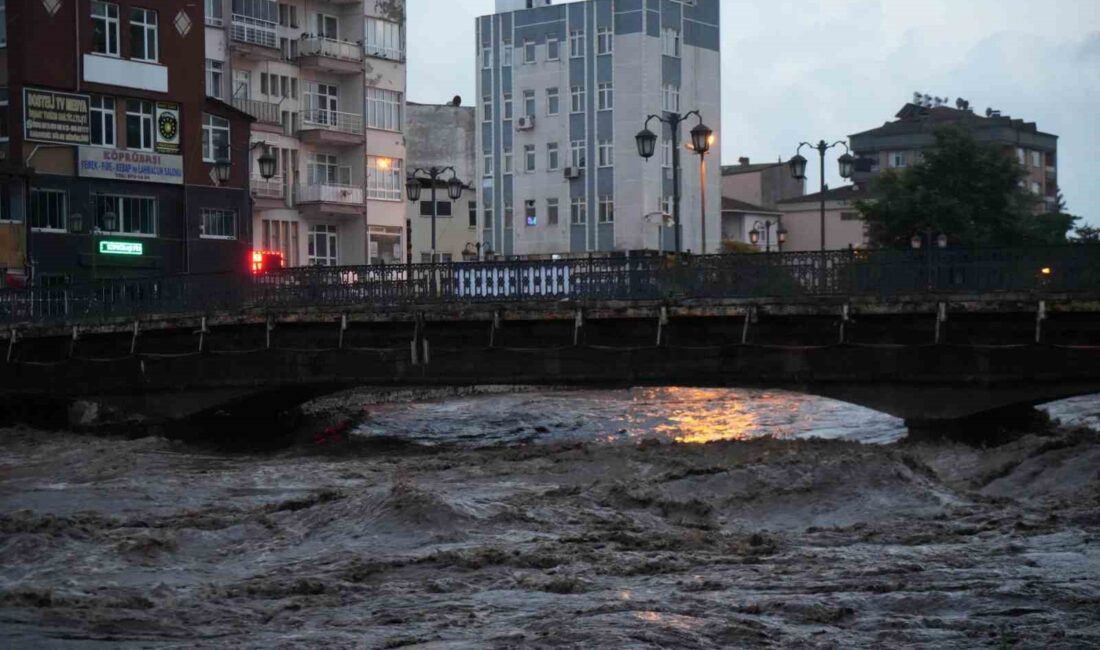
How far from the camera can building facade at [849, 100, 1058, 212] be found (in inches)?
4414

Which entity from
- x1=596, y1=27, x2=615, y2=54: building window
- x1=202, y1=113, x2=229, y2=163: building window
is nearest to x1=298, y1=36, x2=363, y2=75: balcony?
x1=202, y1=113, x2=229, y2=163: building window

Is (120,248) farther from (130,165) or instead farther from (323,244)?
(323,244)

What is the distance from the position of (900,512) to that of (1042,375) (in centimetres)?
831

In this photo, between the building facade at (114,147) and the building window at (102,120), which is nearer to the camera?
the building facade at (114,147)

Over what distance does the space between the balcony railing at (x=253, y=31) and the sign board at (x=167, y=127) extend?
7.69 meters

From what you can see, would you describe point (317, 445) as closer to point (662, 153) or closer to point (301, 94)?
point (301, 94)

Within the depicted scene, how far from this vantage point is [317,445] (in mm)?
40719

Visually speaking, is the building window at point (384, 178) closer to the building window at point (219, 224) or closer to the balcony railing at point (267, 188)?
the balcony railing at point (267, 188)

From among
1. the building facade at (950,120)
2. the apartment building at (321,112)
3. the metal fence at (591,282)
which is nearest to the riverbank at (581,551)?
the metal fence at (591,282)

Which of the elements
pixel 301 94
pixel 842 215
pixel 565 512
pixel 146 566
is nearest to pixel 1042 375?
pixel 565 512

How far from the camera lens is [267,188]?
2657 inches

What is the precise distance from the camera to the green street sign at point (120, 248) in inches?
2267

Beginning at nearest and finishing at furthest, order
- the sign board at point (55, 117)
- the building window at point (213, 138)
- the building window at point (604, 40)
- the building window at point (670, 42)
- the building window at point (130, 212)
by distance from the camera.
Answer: the sign board at point (55, 117)
the building window at point (130, 212)
the building window at point (213, 138)
the building window at point (670, 42)
the building window at point (604, 40)

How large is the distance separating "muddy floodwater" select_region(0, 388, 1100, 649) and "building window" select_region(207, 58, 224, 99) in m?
31.5
